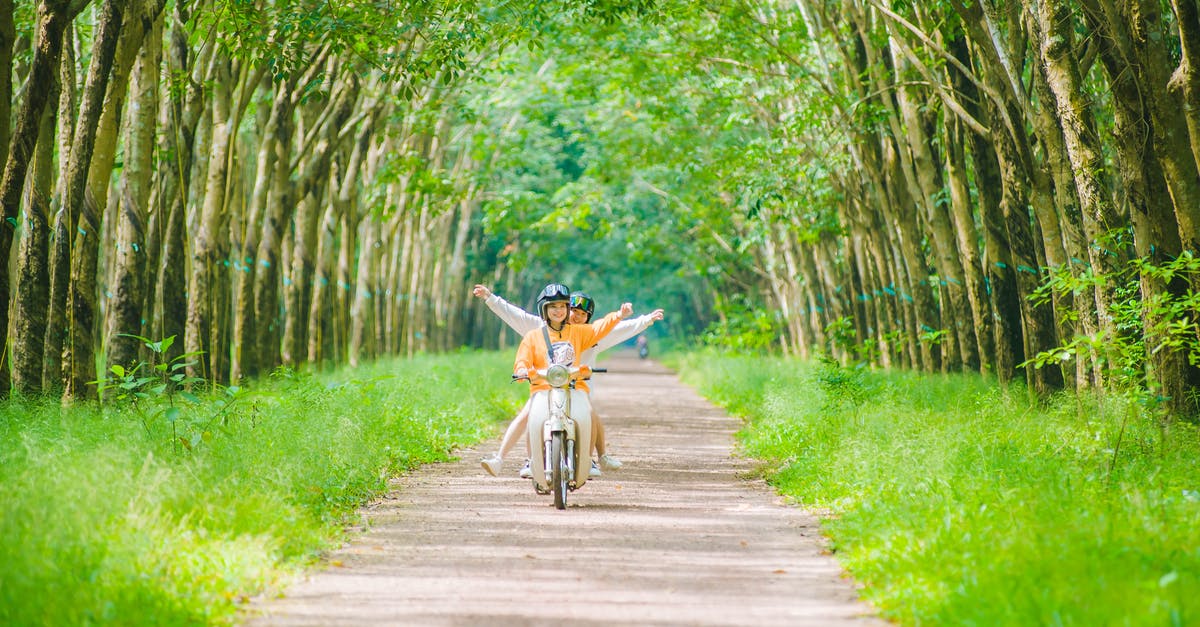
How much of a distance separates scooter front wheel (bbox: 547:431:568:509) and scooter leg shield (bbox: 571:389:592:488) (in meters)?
0.26

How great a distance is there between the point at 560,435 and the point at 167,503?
3391 millimetres

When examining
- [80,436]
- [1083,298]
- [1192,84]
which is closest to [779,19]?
[1083,298]

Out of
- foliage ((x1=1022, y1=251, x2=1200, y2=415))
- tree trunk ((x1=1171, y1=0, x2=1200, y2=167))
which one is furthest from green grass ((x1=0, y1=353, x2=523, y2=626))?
tree trunk ((x1=1171, y1=0, x2=1200, y2=167))

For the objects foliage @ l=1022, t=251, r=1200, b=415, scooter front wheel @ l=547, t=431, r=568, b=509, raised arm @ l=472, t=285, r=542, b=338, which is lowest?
scooter front wheel @ l=547, t=431, r=568, b=509

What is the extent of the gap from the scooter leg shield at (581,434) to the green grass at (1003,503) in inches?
67.8

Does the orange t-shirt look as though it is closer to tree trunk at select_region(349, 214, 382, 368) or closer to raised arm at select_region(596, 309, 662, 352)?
raised arm at select_region(596, 309, 662, 352)

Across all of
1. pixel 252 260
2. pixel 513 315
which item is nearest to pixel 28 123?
pixel 513 315

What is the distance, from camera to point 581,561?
24.8 ft

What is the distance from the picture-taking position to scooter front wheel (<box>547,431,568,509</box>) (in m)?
9.83

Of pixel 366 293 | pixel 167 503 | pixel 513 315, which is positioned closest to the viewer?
pixel 167 503

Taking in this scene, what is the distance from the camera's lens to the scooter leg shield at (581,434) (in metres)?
10.2

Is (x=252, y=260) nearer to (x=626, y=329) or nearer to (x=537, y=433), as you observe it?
(x=626, y=329)

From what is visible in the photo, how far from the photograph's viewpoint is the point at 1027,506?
7434mm

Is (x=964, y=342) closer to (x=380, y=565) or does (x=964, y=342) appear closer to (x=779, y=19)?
(x=779, y=19)
